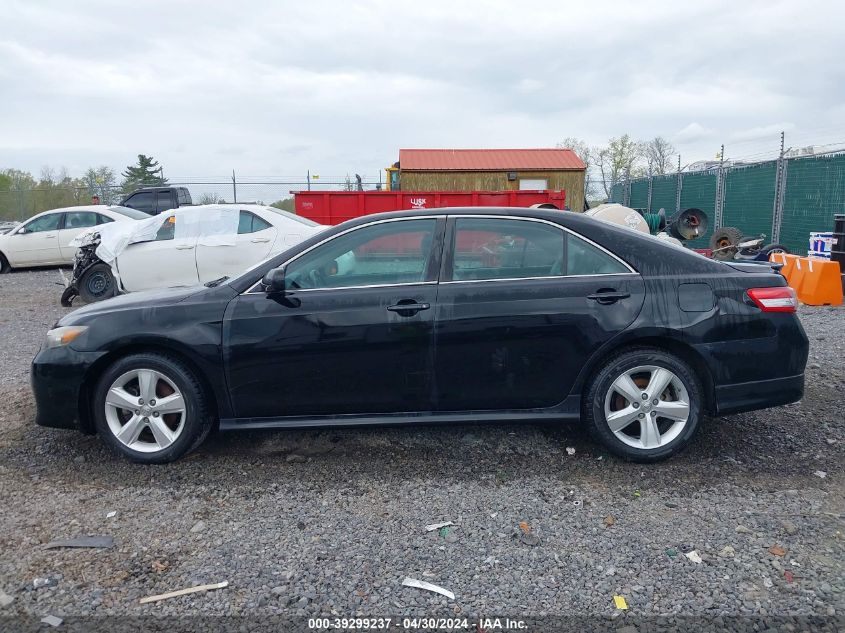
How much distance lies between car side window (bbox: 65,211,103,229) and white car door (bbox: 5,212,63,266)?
24 centimetres

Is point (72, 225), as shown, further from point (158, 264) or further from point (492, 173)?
point (492, 173)

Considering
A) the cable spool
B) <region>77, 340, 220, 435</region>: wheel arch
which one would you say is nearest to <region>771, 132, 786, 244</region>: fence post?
the cable spool

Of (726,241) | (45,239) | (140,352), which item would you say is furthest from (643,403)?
(45,239)

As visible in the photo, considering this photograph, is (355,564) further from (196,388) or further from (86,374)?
(86,374)

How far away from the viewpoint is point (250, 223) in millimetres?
9406

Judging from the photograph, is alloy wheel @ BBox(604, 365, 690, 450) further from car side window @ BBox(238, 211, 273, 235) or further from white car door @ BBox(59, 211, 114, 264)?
white car door @ BBox(59, 211, 114, 264)

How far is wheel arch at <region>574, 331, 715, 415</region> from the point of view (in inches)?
156

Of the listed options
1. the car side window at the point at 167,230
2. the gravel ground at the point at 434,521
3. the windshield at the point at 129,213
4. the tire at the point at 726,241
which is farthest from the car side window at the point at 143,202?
the gravel ground at the point at 434,521

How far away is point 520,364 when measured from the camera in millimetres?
3963

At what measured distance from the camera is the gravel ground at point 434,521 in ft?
9.12

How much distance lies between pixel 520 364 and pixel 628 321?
68cm

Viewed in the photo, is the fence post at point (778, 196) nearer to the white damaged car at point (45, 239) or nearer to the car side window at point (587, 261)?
the car side window at point (587, 261)

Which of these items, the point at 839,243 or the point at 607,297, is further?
the point at 839,243

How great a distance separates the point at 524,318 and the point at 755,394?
1.47 meters
